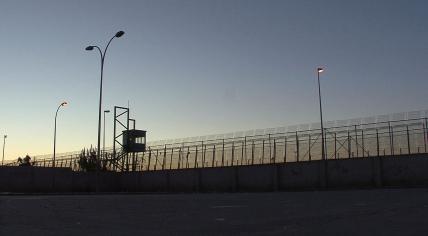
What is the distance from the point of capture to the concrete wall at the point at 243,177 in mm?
43094

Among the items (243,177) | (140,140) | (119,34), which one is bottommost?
(243,177)

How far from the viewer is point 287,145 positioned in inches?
2147

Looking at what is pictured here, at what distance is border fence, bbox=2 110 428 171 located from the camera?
4784 centimetres

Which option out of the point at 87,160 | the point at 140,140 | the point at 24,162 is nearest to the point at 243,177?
the point at 140,140

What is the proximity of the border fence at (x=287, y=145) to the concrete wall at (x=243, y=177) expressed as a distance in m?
3.65

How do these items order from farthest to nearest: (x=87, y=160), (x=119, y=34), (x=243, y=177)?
(x=87, y=160) < (x=243, y=177) < (x=119, y=34)

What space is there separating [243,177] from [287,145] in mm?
5821

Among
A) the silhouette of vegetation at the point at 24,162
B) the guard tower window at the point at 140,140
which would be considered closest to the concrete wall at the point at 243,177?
the guard tower window at the point at 140,140

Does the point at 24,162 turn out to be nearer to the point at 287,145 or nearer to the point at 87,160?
Answer: the point at 87,160

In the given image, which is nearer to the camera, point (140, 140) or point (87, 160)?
point (140, 140)

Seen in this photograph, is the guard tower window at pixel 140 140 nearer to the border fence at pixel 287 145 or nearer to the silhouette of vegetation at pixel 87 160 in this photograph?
the border fence at pixel 287 145

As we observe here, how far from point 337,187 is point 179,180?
59.2ft

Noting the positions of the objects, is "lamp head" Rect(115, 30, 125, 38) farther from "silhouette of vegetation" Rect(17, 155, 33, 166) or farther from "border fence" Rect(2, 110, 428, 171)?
A: "silhouette of vegetation" Rect(17, 155, 33, 166)

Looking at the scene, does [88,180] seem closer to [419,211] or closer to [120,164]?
[120,164]
